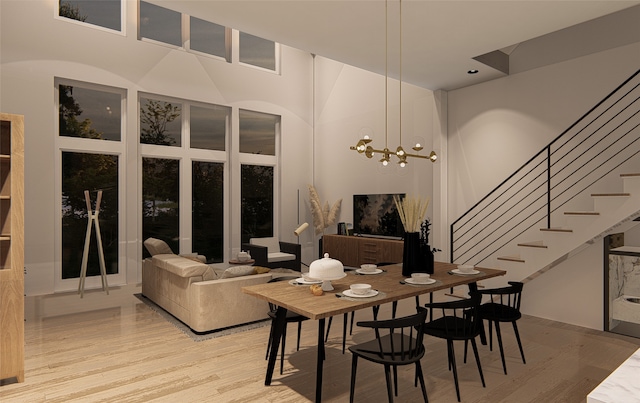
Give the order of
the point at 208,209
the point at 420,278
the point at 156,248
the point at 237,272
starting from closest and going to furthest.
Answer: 1. the point at 420,278
2. the point at 237,272
3. the point at 156,248
4. the point at 208,209

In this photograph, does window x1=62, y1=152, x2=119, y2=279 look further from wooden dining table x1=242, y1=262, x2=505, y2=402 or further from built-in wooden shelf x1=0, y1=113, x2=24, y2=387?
wooden dining table x1=242, y1=262, x2=505, y2=402

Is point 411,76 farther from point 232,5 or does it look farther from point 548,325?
point 548,325

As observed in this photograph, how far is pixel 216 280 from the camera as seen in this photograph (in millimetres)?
4508

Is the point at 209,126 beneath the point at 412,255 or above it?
above

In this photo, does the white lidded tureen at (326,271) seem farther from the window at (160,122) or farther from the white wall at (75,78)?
the window at (160,122)

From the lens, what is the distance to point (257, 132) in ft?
28.9

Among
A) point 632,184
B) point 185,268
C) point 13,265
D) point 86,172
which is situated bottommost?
Result: point 185,268

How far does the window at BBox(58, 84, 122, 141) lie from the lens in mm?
6578

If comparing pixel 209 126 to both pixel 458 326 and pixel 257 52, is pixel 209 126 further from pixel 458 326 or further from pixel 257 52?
pixel 458 326

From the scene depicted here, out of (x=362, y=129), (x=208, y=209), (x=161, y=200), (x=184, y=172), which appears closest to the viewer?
(x=161, y=200)

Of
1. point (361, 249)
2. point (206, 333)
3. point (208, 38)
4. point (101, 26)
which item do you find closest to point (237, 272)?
point (206, 333)

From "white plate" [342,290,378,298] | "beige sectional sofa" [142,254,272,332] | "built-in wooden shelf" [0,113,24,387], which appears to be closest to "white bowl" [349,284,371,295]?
"white plate" [342,290,378,298]

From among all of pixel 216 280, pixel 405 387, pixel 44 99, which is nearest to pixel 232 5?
pixel 216 280

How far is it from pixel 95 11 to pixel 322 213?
5.55 meters
